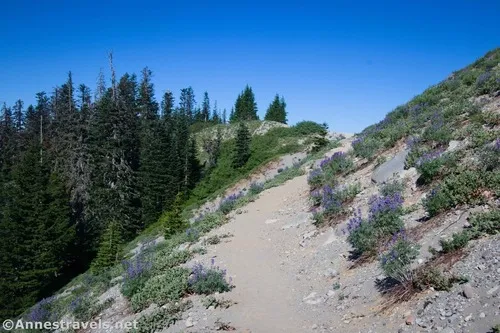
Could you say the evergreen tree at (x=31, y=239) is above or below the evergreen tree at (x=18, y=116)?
below

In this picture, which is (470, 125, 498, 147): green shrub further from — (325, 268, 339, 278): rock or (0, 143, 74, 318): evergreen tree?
(0, 143, 74, 318): evergreen tree

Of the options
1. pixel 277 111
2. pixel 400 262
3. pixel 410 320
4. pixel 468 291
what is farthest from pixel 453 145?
pixel 277 111

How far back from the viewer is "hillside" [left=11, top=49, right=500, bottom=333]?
20.1 ft

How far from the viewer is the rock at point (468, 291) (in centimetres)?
541

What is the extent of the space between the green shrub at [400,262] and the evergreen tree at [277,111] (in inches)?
4007

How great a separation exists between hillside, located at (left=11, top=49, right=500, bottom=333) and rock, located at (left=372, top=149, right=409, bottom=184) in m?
0.06

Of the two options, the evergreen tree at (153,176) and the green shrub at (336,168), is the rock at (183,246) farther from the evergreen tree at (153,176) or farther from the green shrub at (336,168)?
the evergreen tree at (153,176)

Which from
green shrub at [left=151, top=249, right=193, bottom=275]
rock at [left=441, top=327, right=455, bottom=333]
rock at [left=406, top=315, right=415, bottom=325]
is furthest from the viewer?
green shrub at [left=151, top=249, right=193, bottom=275]

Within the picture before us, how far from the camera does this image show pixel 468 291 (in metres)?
5.45

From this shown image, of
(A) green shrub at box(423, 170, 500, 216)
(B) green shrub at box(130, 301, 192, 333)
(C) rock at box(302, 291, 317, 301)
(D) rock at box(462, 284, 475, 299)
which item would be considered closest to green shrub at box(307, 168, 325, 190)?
(A) green shrub at box(423, 170, 500, 216)

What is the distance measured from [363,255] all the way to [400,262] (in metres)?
2.33

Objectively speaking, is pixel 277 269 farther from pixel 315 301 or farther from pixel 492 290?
pixel 492 290

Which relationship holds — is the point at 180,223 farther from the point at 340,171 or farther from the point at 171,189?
the point at 171,189

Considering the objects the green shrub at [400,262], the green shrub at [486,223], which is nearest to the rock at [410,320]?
the green shrub at [400,262]
